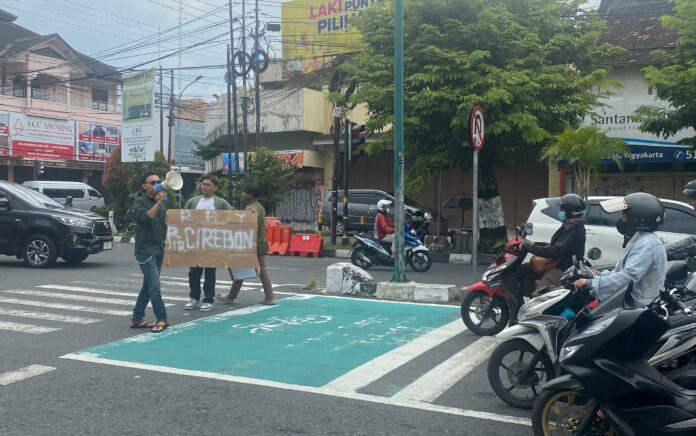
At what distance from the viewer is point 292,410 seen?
5.50 m

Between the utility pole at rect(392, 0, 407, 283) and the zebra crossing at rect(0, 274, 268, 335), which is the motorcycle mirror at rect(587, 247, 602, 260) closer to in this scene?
the utility pole at rect(392, 0, 407, 283)

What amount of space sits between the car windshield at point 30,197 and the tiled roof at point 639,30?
53.1 ft

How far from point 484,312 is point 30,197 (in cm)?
1138

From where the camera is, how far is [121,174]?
108ft

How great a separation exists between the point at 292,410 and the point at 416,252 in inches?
413

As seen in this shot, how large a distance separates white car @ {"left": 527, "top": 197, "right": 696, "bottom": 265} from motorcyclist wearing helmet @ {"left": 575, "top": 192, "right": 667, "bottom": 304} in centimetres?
737

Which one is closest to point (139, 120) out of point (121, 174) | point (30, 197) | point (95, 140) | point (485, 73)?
point (121, 174)

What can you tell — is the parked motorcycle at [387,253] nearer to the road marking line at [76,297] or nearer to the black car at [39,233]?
the black car at [39,233]

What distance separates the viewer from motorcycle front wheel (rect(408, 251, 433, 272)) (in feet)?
51.9

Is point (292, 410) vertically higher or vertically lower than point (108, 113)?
lower

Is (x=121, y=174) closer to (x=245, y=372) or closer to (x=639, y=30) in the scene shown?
(x=639, y=30)

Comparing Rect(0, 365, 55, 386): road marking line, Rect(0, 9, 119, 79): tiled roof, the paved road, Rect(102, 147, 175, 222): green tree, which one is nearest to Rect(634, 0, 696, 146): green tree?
the paved road

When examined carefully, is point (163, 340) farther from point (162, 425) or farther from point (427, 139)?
point (427, 139)

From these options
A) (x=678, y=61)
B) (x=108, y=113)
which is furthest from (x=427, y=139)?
(x=108, y=113)
